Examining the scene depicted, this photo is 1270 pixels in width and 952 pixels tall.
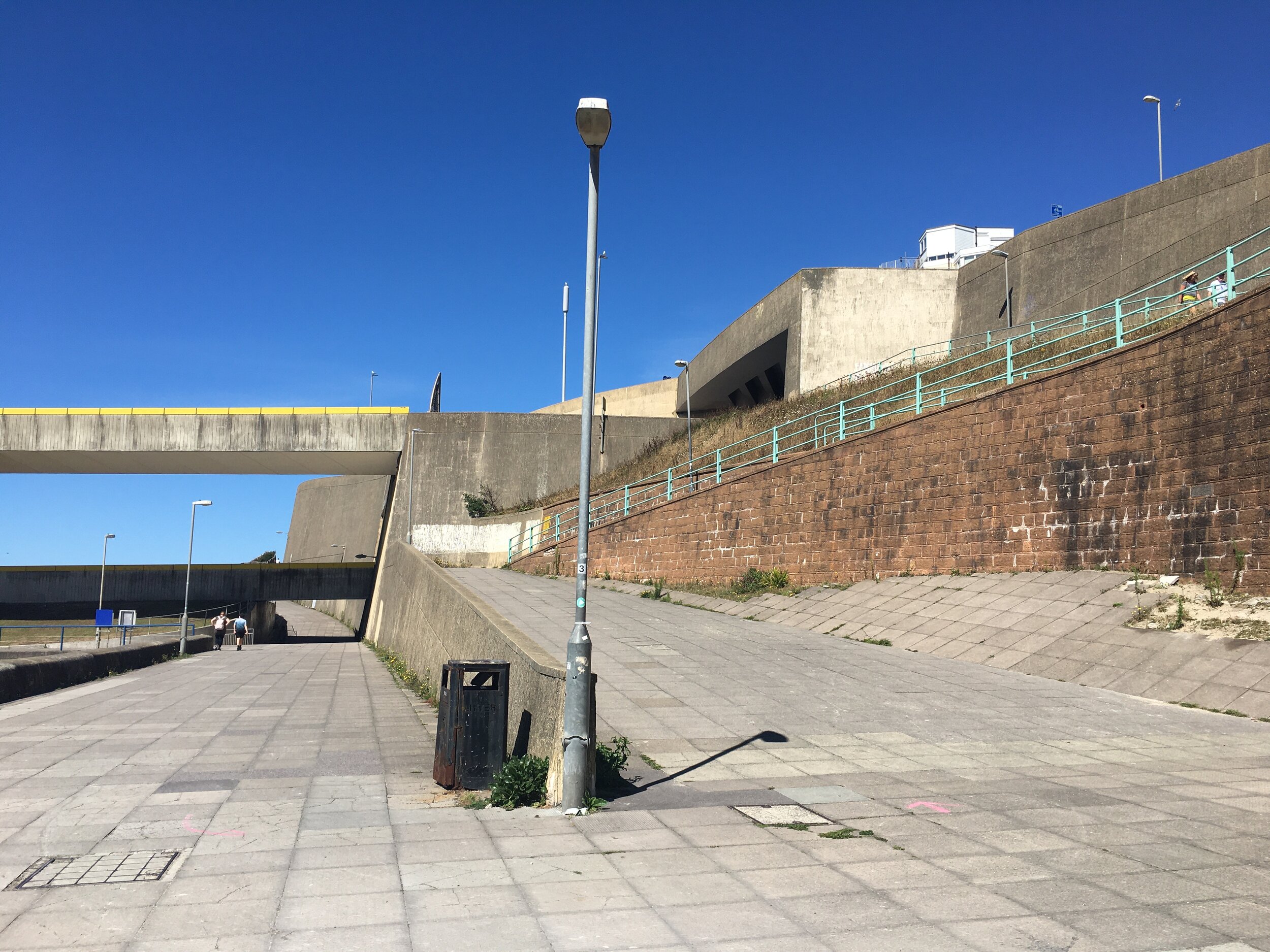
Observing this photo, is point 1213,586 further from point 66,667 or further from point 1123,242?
point 66,667

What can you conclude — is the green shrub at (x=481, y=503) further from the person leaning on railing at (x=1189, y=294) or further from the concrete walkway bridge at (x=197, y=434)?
the person leaning on railing at (x=1189, y=294)

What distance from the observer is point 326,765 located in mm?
9859

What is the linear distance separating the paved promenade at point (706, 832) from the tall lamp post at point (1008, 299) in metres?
Result: 22.9

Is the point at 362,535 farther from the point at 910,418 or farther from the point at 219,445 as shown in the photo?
the point at 910,418

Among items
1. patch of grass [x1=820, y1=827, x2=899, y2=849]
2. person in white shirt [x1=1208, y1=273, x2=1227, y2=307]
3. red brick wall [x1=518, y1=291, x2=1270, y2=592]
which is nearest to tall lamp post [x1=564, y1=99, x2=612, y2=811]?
patch of grass [x1=820, y1=827, x2=899, y2=849]

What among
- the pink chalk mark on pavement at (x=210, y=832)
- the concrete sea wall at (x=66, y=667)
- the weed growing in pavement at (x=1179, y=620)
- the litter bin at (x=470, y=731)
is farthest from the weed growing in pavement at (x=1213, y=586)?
the concrete sea wall at (x=66, y=667)

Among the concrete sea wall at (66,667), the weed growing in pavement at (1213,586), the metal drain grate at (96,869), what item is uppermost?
the weed growing in pavement at (1213,586)

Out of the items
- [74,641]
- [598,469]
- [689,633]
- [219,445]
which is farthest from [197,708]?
[598,469]

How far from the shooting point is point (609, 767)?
8273mm

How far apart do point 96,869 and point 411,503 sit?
3767cm

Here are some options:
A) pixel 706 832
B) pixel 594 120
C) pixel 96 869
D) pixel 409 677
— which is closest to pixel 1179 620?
pixel 706 832

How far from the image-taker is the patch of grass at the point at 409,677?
16.3m

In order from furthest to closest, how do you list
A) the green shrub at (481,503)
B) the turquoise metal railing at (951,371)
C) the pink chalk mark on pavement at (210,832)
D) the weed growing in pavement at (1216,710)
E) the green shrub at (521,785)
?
the green shrub at (481,503) → the turquoise metal railing at (951,371) → the weed growing in pavement at (1216,710) → the green shrub at (521,785) → the pink chalk mark on pavement at (210,832)

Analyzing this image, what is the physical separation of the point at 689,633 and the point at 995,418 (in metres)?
6.87
